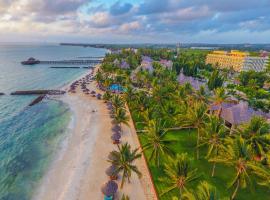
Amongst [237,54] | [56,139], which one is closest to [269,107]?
[56,139]

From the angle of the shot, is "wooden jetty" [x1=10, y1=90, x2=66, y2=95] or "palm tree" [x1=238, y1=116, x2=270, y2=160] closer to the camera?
"palm tree" [x1=238, y1=116, x2=270, y2=160]

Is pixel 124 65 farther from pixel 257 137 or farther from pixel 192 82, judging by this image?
pixel 257 137

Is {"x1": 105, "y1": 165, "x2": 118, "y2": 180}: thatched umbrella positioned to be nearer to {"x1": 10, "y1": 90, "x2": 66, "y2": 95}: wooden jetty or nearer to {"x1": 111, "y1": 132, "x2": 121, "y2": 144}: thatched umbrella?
{"x1": 111, "y1": 132, "x2": 121, "y2": 144}: thatched umbrella

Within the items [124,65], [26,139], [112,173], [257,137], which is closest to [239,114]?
[257,137]

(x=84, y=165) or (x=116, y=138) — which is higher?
(x=116, y=138)

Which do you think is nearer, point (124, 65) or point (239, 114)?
point (239, 114)

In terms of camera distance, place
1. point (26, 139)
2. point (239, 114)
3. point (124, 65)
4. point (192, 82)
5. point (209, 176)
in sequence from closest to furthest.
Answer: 1. point (209, 176)
2. point (239, 114)
3. point (26, 139)
4. point (192, 82)
5. point (124, 65)

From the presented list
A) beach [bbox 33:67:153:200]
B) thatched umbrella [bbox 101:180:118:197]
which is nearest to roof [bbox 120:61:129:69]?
beach [bbox 33:67:153:200]

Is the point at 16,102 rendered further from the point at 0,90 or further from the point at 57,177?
the point at 57,177
